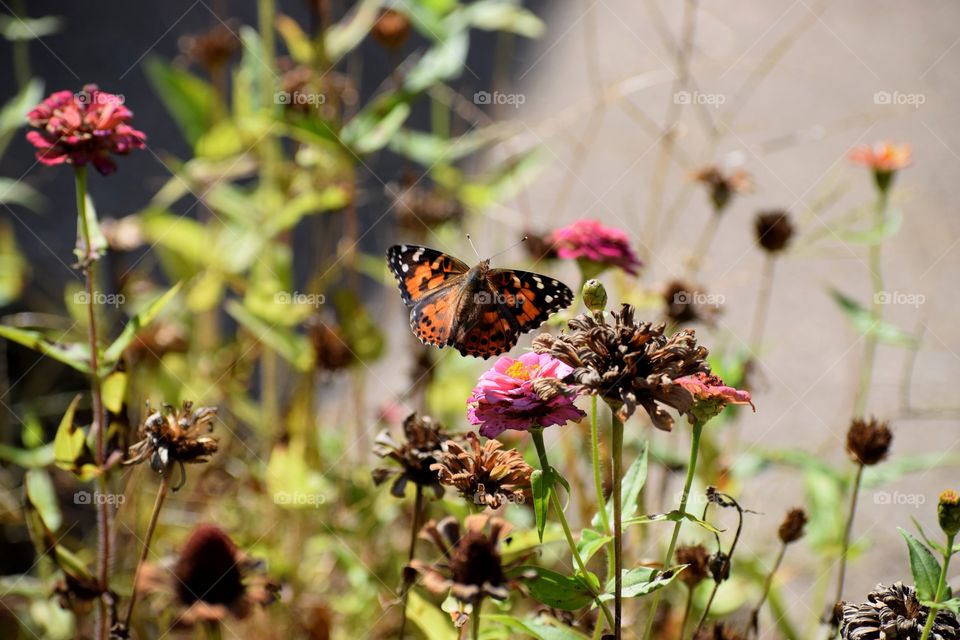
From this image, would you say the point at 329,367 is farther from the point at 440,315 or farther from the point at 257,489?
the point at 440,315

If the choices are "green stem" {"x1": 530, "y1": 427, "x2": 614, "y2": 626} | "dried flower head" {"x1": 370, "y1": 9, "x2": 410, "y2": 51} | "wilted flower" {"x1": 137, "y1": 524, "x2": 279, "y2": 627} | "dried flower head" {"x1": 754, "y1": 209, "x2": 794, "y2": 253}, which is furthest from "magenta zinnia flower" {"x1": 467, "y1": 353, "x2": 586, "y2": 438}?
"dried flower head" {"x1": 370, "y1": 9, "x2": 410, "y2": 51}

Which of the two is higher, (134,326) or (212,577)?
(134,326)

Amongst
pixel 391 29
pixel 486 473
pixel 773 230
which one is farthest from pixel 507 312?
pixel 391 29

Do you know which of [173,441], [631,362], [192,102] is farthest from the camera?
[192,102]

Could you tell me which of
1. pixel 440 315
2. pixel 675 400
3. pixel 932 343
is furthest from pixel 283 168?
pixel 932 343

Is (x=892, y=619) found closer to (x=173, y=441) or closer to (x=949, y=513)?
(x=949, y=513)

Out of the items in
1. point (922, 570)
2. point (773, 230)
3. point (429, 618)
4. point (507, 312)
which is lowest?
point (429, 618)

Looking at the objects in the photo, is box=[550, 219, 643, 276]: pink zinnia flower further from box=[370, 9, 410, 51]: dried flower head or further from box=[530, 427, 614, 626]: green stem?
box=[370, 9, 410, 51]: dried flower head
